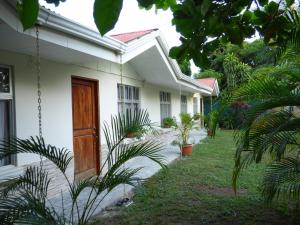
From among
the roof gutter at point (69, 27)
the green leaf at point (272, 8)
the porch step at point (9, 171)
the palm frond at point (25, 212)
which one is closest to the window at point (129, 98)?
the roof gutter at point (69, 27)

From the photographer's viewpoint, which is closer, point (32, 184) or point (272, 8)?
point (272, 8)

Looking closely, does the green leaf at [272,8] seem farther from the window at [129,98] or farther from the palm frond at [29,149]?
the window at [129,98]

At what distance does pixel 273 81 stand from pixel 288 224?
2136 millimetres

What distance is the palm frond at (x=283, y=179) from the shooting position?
4.49 metres

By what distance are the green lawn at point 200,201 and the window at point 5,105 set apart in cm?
206

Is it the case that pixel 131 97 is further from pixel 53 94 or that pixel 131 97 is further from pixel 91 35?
pixel 91 35

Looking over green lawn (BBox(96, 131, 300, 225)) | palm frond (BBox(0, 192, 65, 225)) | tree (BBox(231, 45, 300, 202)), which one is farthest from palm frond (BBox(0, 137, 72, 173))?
tree (BBox(231, 45, 300, 202))

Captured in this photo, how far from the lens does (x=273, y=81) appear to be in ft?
15.2

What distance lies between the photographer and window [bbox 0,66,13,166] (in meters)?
5.50

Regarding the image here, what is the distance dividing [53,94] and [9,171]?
181cm

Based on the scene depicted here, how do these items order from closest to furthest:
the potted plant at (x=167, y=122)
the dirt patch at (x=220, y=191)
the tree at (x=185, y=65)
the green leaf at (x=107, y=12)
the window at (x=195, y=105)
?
1. the green leaf at (x=107, y=12)
2. the tree at (x=185, y=65)
3. the dirt patch at (x=220, y=191)
4. the potted plant at (x=167, y=122)
5. the window at (x=195, y=105)

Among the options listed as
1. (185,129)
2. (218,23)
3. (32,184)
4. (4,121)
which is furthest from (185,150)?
(218,23)

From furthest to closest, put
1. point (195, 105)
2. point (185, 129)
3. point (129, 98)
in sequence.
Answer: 1. point (195, 105)
2. point (185, 129)
3. point (129, 98)

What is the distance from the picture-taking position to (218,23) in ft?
5.98
